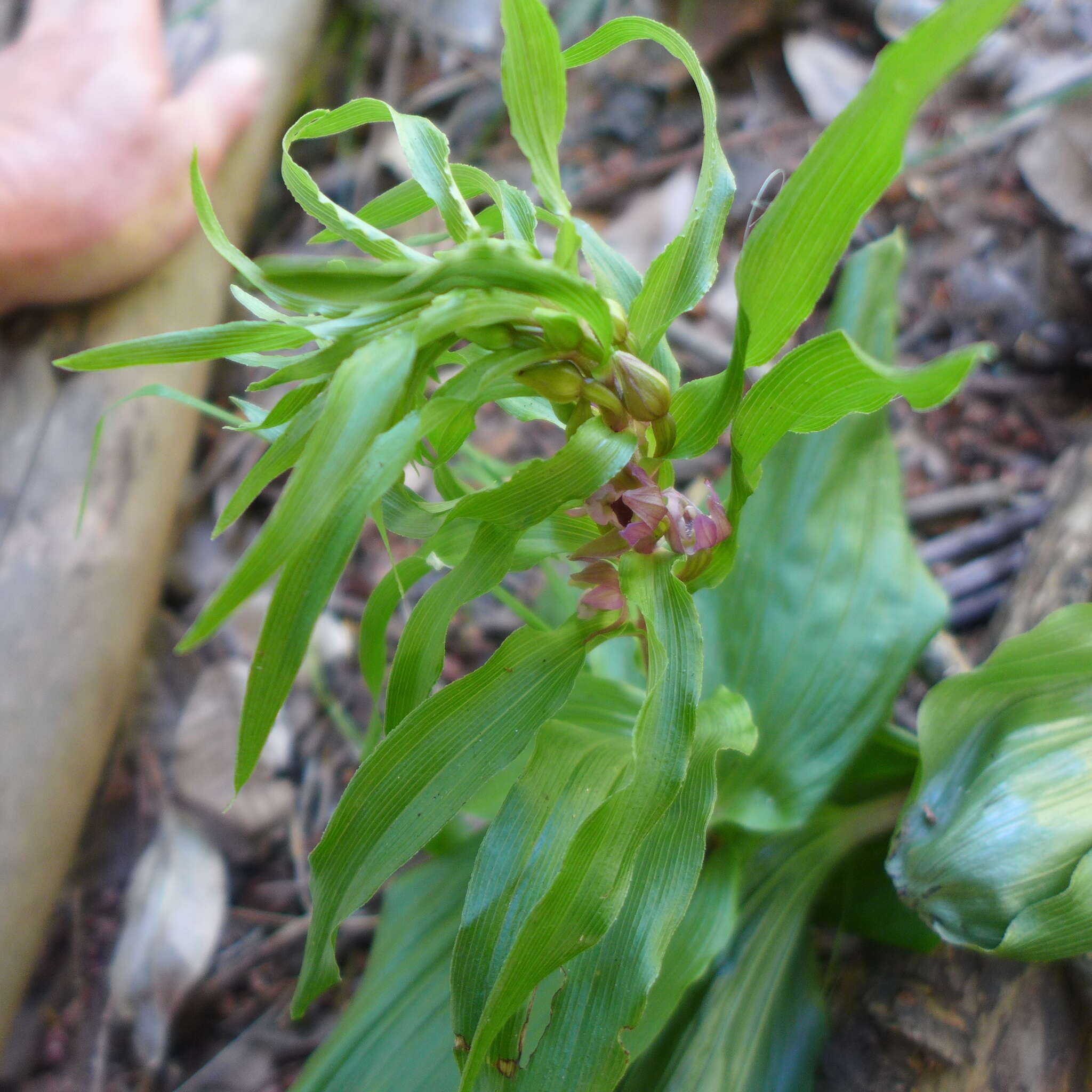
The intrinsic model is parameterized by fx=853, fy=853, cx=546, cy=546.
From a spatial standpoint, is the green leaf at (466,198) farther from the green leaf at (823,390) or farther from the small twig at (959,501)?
the small twig at (959,501)

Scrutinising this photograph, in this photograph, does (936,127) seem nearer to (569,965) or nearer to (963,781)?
(963,781)

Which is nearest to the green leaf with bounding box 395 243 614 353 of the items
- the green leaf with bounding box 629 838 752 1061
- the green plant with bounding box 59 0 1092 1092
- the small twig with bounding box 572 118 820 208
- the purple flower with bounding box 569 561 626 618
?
the green plant with bounding box 59 0 1092 1092

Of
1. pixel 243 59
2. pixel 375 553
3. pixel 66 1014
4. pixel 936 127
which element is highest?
pixel 243 59

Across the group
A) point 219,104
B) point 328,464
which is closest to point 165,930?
point 328,464

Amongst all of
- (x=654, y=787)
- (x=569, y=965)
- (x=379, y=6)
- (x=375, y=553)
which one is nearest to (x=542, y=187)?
(x=654, y=787)

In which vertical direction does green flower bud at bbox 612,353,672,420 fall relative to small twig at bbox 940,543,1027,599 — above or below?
above

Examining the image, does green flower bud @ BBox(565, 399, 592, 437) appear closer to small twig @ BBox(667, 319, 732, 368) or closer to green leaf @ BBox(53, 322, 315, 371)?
green leaf @ BBox(53, 322, 315, 371)

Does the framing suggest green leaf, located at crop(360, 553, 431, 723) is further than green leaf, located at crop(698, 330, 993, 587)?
Yes

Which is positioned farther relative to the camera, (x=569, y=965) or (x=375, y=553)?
(x=375, y=553)
